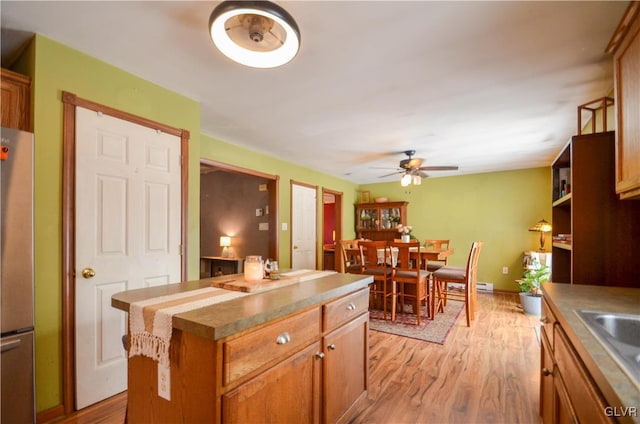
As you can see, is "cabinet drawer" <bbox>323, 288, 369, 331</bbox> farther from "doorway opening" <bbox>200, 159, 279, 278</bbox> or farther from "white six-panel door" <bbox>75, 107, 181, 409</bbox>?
"doorway opening" <bbox>200, 159, 279, 278</bbox>

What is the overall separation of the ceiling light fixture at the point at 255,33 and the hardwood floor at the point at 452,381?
212 cm

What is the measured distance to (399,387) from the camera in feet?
7.16

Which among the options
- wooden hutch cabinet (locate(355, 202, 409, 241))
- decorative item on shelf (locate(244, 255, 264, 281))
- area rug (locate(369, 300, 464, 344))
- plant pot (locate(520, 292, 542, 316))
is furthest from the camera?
wooden hutch cabinet (locate(355, 202, 409, 241))

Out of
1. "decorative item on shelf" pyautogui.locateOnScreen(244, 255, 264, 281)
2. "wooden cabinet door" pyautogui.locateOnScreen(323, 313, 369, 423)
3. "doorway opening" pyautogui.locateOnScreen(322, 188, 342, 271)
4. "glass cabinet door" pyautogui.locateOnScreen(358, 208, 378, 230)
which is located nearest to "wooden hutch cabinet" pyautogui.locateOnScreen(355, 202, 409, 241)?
"glass cabinet door" pyautogui.locateOnScreen(358, 208, 378, 230)

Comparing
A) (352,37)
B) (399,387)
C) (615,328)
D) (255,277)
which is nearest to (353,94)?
(352,37)

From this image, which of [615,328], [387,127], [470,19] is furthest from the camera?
[387,127]

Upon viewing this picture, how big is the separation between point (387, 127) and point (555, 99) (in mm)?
1418

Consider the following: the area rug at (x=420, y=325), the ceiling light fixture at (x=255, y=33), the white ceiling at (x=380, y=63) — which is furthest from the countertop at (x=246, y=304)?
the area rug at (x=420, y=325)

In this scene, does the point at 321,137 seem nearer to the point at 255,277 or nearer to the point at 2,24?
the point at 255,277

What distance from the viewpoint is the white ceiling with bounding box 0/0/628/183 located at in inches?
59.7

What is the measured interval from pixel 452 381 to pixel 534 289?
2.59 metres

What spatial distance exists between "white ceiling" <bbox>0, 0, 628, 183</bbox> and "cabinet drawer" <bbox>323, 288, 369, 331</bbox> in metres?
1.49

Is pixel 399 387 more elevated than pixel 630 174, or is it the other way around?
pixel 630 174

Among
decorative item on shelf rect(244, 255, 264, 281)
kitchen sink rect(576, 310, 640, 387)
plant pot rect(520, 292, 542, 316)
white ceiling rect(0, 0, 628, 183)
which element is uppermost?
white ceiling rect(0, 0, 628, 183)
